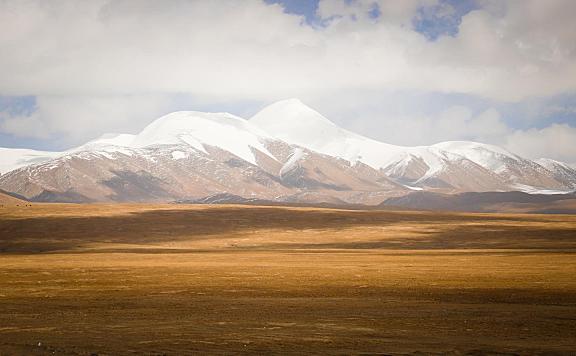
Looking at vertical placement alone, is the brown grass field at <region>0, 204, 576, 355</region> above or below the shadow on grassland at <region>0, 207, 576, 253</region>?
above

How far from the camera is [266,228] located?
463 ft

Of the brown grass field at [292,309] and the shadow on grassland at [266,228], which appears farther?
the shadow on grassland at [266,228]

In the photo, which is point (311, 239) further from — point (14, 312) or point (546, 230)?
point (14, 312)

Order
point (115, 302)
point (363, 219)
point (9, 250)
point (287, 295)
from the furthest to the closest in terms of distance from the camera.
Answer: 1. point (363, 219)
2. point (9, 250)
3. point (287, 295)
4. point (115, 302)

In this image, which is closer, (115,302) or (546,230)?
(115,302)

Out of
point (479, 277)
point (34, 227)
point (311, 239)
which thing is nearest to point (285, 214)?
point (311, 239)

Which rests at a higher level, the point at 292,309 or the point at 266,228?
the point at 292,309

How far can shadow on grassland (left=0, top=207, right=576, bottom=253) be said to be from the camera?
11762 cm

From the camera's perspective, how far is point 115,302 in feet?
119

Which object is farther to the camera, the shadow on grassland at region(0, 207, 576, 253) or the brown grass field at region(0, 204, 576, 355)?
the shadow on grassland at region(0, 207, 576, 253)

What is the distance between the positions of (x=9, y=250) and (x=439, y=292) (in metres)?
92.3

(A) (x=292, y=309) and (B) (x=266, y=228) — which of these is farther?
(B) (x=266, y=228)

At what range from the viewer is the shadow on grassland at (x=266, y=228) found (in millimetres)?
117625

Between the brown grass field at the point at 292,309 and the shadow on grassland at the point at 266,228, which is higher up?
the brown grass field at the point at 292,309
